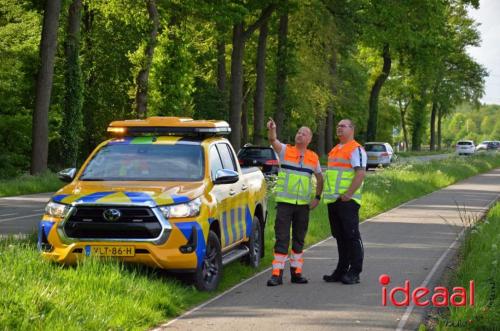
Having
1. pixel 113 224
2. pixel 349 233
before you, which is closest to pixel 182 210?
pixel 113 224

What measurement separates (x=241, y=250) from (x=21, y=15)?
31561 millimetres

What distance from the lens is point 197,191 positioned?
423 inches

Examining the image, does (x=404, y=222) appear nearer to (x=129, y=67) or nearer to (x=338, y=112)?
(x=129, y=67)

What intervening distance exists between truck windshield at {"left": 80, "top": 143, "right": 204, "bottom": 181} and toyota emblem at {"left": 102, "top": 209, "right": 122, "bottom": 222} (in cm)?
106

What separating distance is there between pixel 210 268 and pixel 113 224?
143cm

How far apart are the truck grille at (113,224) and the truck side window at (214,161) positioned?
1.47 m

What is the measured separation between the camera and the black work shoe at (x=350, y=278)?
11797mm

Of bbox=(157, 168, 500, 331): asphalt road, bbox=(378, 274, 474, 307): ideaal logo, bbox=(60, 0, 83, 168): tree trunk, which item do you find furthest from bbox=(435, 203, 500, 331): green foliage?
bbox=(60, 0, 83, 168): tree trunk

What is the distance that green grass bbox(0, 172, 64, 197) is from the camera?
28.0m

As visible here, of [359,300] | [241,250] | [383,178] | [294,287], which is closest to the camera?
[359,300]

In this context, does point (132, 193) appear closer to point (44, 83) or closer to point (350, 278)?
point (350, 278)

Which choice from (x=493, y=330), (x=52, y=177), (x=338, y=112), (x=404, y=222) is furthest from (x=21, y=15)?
(x=493, y=330)

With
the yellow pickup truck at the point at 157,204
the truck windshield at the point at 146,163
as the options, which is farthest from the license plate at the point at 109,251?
the truck windshield at the point at 146,163

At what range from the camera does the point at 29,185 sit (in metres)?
29.2
